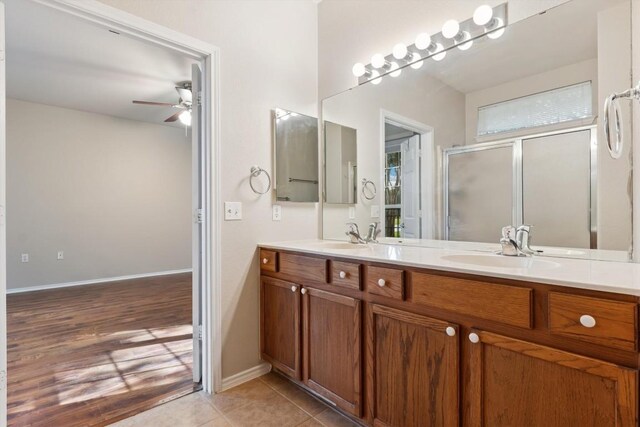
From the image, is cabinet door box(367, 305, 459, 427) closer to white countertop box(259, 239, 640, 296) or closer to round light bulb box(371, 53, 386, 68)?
white countertop box(259, 239, 640, 296)

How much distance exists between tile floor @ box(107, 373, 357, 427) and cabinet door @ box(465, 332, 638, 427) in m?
0.81

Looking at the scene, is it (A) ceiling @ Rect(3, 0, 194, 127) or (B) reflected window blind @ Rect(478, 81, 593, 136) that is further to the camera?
(A) ceiling @ Rect(3, 0, 194, 127)

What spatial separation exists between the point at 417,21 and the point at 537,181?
1181mm

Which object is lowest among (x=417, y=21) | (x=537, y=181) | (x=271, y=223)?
(x=271, y=223)

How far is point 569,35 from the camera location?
143cm

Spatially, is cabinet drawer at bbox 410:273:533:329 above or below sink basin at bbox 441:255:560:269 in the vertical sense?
below

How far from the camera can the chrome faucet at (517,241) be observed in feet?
4.72

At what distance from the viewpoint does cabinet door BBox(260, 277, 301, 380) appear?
6.06 ft

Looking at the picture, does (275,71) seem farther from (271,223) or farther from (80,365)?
(80,365)

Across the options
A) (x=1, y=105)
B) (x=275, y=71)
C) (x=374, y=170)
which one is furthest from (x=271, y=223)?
(x=1, y=105)

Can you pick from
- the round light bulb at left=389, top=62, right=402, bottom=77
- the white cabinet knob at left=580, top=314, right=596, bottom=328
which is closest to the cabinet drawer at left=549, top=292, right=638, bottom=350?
the white cabinet knob at left=580, top=314, right=596, bottom=328

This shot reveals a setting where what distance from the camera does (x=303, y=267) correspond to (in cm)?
180

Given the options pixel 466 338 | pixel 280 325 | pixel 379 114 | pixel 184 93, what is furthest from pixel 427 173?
pixel 184 93

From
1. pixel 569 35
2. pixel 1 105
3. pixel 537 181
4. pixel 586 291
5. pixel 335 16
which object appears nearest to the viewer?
pixel 586 291
